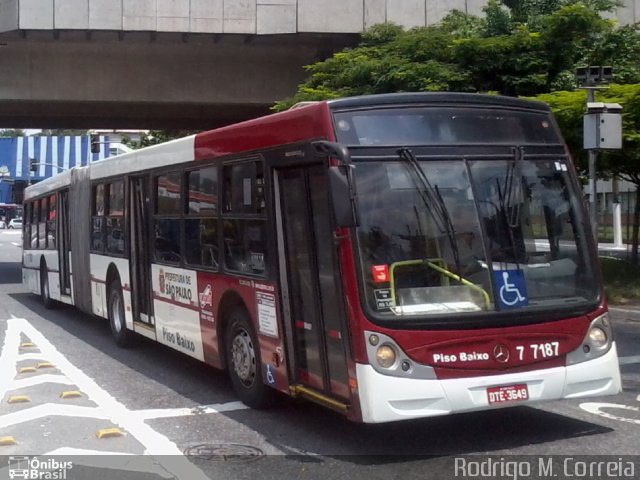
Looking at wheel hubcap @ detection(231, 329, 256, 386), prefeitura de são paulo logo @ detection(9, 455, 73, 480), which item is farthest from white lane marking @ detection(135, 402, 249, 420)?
prefeitura de são paulo logo @ detection(9, 455, 73, 480)

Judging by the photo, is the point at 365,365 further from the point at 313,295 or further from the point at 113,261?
the point at 113,261

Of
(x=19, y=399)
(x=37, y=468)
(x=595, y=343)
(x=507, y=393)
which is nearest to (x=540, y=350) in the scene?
(x=507, y=393)

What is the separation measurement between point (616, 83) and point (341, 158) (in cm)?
1438

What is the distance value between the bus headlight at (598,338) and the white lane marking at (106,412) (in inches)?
125

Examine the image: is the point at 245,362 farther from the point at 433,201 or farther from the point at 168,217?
the point at 433,201

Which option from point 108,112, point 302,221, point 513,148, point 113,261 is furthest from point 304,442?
point 108,112

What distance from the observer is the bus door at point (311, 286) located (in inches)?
288

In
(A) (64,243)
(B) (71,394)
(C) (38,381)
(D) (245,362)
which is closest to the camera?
(D) (245,362)

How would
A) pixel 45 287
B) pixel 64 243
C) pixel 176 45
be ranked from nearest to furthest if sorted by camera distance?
1. pixel 64 243
2. pixel 45 287
3. pixel 176 45

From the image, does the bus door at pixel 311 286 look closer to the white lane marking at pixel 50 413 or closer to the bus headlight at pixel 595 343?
the bus headlight at pixel 595 343

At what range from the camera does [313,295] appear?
7672mm

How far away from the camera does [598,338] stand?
24.5 ft

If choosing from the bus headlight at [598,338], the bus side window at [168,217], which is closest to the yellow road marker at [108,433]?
the bus side window at [168,217]

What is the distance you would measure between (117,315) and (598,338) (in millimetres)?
7995
